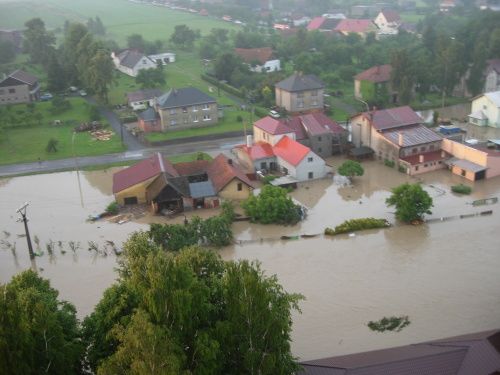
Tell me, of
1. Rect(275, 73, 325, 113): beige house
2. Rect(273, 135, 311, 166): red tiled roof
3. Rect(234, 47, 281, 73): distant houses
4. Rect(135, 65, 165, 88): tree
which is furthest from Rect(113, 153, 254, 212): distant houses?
Rect(234, 47, 281, 73): distant houses

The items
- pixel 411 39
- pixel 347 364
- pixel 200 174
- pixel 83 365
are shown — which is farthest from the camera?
pixel 411 39

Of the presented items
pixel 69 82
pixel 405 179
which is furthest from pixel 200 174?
pixel 69 82

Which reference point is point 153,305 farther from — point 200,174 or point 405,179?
point 405,179

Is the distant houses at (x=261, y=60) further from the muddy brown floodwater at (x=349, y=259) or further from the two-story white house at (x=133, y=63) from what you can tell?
the muddy brown floodwater at (x=349, y=259)

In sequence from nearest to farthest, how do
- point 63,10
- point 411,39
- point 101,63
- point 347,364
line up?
1. point 347,364
2. point 101,63
3. point 411,39
4. point 63,10

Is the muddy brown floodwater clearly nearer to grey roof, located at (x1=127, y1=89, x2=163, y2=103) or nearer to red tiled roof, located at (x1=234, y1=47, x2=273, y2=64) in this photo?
grey roof, located at (x1=127, y1=89, x2=163, y2=103)

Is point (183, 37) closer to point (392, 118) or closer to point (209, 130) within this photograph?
point (209, 130)

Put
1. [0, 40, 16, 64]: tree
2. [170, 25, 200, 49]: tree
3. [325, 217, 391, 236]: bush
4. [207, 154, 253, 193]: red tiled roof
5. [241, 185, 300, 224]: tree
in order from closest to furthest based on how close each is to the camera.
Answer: [325, 217, 391, 236]: bush, [241, 185, 300, 224]: tree, [207, 154, 253, 193]: red tiled roof, [0, 40, 16, 64]: tree, [170, 25, 200, 49]: tree
